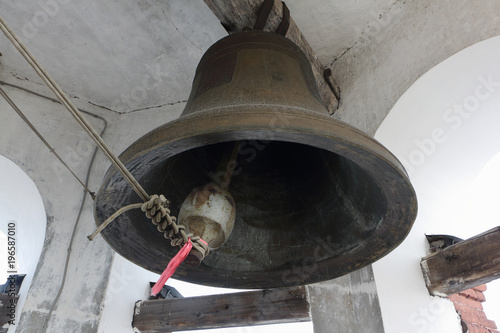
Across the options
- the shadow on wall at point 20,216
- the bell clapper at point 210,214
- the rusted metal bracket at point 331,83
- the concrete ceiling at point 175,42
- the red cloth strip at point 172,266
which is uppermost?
the concrete ceiling at point 175,42

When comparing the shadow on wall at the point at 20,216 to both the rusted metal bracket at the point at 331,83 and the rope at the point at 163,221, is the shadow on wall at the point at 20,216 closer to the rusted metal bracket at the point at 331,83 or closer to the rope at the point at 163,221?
the rope at the point at 163,221

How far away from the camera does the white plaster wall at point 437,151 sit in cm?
130

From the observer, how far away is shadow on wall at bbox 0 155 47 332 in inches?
67.5

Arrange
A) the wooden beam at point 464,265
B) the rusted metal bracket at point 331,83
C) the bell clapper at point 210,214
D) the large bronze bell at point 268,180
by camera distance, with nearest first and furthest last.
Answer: the large bronze bell at point 268,180 → the bell clapper at point 210,214 → the wooden beam at point 464,265 → the rusted metal bracket at point 331,83

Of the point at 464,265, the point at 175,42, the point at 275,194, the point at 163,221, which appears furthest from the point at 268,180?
the point at 175,42

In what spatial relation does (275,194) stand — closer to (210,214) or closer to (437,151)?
(210,214)

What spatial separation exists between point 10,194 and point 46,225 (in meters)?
0.26

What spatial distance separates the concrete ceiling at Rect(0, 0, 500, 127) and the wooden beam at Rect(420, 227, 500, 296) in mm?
504

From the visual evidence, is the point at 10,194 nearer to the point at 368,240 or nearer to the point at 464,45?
the point at 368,240

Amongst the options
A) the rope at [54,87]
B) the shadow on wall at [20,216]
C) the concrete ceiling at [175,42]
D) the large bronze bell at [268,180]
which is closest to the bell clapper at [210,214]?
the large bronze bell at [268,180]

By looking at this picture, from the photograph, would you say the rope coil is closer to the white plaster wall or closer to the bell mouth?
the bell mouth

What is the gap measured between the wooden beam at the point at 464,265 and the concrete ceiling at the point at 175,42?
0.50 metres

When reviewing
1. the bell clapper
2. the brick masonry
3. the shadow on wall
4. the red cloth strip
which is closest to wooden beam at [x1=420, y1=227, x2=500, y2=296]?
the brick masonry

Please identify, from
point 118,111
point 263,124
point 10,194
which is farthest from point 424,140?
point 10,194
